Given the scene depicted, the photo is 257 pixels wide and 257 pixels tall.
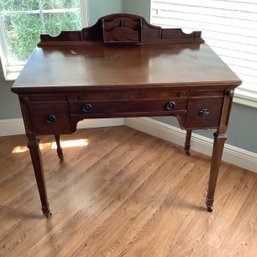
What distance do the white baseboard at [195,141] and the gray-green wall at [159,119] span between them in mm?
37

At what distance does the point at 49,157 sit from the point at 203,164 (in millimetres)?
1062

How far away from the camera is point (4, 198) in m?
1.78

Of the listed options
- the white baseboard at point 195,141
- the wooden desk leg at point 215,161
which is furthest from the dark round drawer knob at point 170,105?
the white baseboard at point 195,141

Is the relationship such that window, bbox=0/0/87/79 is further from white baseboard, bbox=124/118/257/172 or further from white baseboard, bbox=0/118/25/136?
white baseboard, bbox=124/118/257/172

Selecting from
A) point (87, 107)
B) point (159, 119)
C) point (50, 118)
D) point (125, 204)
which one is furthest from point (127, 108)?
point (159, 119)

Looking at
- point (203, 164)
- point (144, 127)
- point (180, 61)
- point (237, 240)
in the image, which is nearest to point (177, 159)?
point (203, 164)

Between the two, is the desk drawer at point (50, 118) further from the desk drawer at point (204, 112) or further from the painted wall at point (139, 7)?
the painted wall at point (139, 7)

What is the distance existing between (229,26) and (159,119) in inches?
32.3

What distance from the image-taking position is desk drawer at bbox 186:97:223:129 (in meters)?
1.32

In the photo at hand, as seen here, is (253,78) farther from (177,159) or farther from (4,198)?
(4,198)

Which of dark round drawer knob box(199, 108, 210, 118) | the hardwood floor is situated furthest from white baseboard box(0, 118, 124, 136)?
dark round drawer knob box(199, 108, 210, 118)

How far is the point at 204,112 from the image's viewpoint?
1342 mm

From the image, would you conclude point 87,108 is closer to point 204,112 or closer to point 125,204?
point 204,112

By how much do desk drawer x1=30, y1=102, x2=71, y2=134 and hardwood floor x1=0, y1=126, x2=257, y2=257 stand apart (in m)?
0.57
